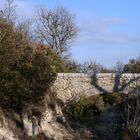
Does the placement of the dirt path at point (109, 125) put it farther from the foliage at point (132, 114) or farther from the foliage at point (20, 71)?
the foliage at point (20, 71)

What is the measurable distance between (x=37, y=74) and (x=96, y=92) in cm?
658

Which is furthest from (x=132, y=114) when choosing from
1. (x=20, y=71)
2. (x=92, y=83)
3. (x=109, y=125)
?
(x=20, y=71)

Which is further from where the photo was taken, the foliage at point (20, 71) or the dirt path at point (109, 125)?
the dirt path at point (109, 125)

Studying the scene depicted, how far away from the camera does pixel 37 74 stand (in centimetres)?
2698

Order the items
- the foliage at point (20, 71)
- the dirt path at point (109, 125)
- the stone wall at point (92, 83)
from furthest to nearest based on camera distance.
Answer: the stone wall at point (92, 83) → the dirt path at point (109, 125) → the foliage at point (20, 71)

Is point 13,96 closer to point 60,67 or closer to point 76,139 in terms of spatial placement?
point 76,139

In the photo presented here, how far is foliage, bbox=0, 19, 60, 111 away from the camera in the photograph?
25.3 metres

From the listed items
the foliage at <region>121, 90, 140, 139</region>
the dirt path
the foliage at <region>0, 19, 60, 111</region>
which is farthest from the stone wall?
the foliage at <region>0, 19, 60, 111</region>

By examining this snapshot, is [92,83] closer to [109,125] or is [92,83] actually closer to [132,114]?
[109,125]

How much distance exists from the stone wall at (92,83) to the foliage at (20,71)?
4190 millimetres

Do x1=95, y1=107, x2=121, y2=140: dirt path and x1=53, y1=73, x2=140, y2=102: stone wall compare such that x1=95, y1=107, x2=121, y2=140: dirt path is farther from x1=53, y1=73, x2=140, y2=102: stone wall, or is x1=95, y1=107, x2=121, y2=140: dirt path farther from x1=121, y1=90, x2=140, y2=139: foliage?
x1=53, y1=73, x2=140, y2=102: stone wall

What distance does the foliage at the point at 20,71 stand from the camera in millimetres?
25266

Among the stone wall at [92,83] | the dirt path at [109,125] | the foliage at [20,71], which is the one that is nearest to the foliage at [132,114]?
the dirt path at [109,125]

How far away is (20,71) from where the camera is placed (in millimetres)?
26406
